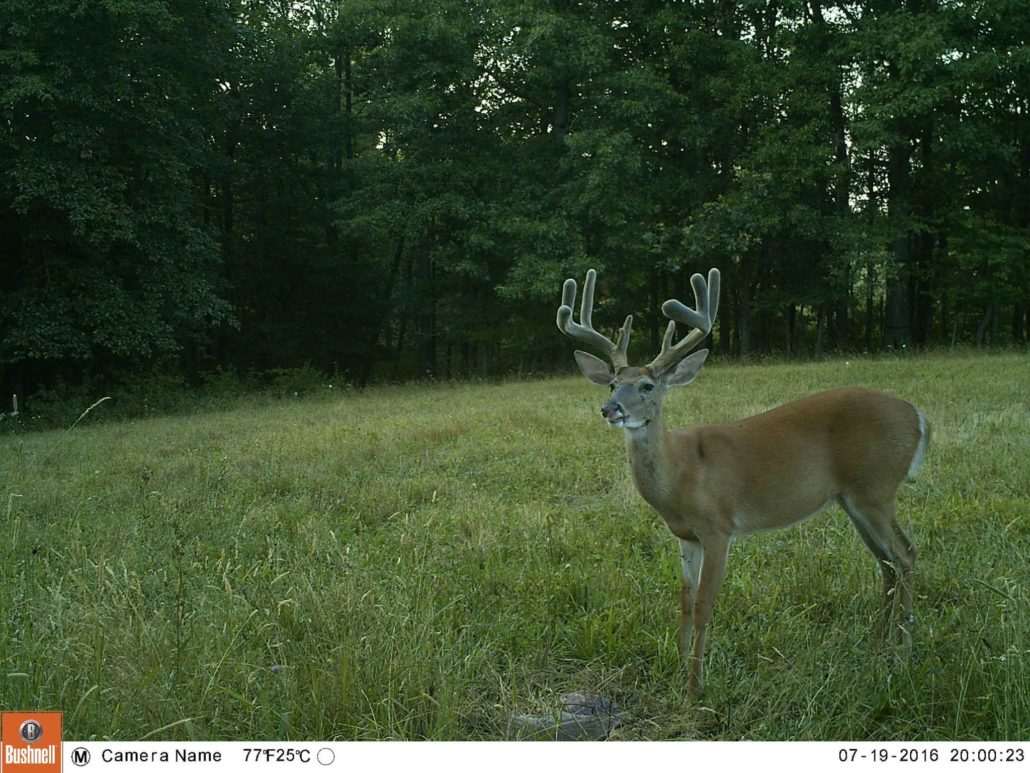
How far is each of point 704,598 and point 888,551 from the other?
885 mm

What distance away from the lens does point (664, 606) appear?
3.60 metres

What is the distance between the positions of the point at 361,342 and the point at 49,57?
11427 millimetres

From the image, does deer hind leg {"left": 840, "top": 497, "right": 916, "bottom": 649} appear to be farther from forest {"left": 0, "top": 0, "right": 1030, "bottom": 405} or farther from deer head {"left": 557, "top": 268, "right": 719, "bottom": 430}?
forest {"left": 0, "top": 0, "right": 1030, "bottom": 405}

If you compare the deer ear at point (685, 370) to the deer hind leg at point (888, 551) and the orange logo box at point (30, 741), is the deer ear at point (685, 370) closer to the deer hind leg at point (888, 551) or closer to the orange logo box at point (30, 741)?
the deer hind leg at point (888, 551)

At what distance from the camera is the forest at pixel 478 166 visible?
A: 15.4m

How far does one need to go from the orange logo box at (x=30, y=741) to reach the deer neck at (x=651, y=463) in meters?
1.96

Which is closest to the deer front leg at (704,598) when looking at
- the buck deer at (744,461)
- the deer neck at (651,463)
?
the buck deer at (744,461)

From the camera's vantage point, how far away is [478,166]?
20812 mm
